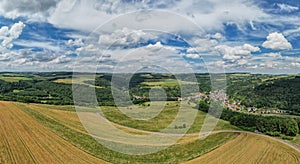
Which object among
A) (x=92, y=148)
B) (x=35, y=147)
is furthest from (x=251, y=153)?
(x=35, y=147)

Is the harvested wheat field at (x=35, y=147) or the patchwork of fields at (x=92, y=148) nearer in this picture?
the harvested wheat field at (x=35, y=147)

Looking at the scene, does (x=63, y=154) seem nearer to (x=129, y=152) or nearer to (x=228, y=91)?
(x=129, y=152)

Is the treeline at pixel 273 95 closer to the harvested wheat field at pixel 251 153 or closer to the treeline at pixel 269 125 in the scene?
the treeline at pixel 269 125

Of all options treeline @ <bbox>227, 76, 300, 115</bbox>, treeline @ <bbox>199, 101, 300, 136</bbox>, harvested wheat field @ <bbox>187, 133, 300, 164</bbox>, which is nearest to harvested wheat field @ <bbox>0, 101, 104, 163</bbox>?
harvested wheat field @ <bbox>187, 133, 300, 164</bbox>

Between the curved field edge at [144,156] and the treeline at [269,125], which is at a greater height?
the curved field edge at [144,156]

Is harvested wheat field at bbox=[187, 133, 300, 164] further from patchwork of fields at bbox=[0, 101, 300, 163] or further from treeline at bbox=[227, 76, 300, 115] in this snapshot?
treeline at bbox=[227, 76, 300, 115]

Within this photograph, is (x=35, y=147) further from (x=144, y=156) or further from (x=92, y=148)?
(x=144, y=156)

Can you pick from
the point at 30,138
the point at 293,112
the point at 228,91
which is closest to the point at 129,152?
the point at 30,138

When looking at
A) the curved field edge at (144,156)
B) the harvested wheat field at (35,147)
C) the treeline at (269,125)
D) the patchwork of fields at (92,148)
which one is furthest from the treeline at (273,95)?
the harvested wheat field at (35,147)
